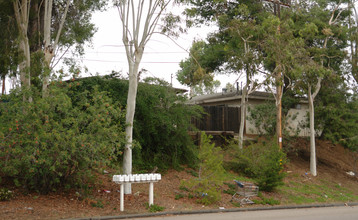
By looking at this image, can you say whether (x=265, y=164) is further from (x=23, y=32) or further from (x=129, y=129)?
(x=23, y=32)

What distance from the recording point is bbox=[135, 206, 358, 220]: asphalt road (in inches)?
395

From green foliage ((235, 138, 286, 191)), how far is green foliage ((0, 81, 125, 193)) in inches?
247

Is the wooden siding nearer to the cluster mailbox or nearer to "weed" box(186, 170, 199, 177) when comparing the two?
"weed" box(186, 170, 199, 177)

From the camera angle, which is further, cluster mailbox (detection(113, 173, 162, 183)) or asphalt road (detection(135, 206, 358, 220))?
asphalt road (detection(135, 206, 358, 220))

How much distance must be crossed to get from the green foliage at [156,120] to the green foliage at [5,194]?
14.9 ft

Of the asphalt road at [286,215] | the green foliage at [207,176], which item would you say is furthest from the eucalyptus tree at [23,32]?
the asphalt road at [286,215]

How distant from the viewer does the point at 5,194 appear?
32.2ft

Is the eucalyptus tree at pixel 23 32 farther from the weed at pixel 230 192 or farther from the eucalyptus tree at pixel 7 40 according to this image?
the weed at pixel 230 192

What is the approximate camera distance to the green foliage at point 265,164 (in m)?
13.4

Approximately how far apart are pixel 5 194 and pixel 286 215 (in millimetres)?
8626

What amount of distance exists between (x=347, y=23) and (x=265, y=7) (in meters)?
5.46

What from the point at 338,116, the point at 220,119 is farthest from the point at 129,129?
the point at 338,116

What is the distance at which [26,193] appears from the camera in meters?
10.4

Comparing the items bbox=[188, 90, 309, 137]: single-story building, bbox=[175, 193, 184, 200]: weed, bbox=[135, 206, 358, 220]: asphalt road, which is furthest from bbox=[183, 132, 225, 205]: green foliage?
bbox=[188, 90, 309, 137]: single-story building
